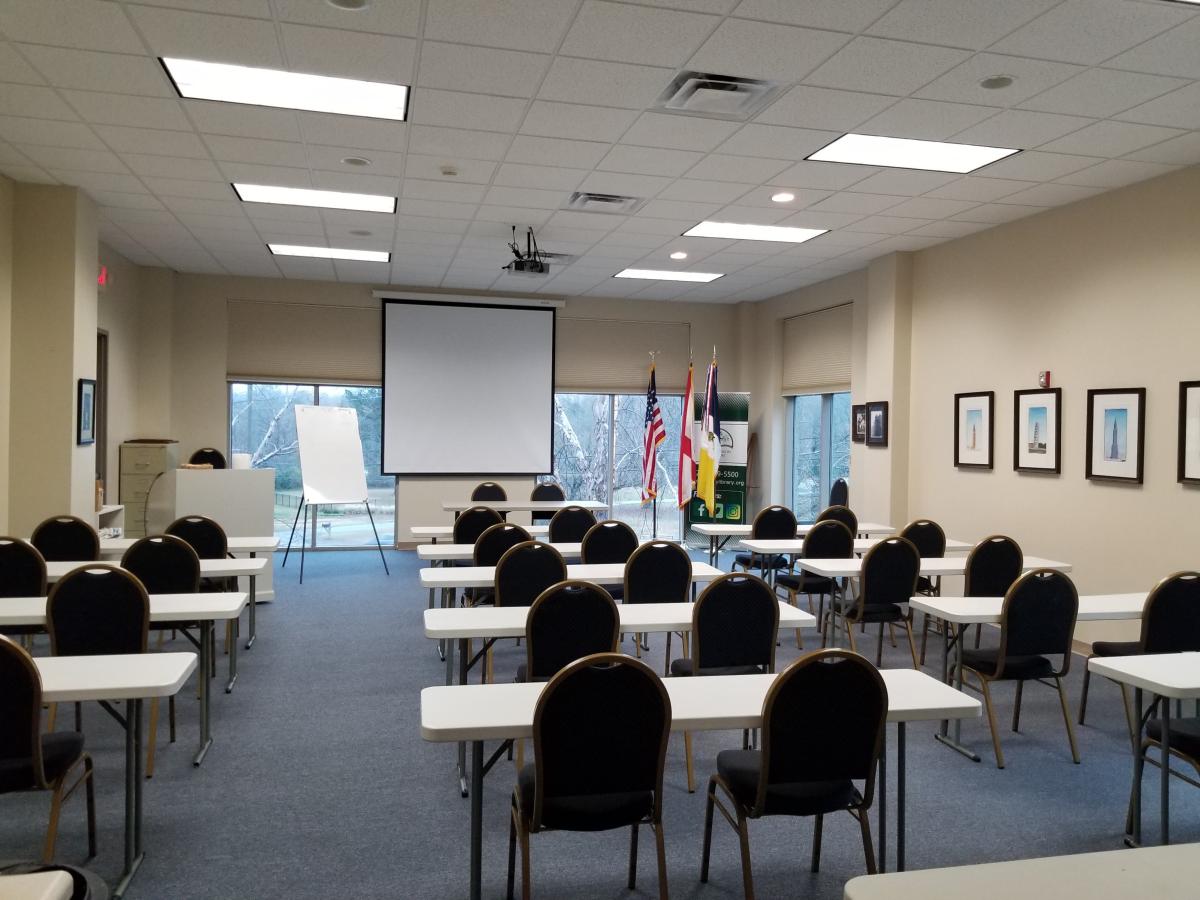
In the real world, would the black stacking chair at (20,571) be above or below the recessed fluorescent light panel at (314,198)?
below

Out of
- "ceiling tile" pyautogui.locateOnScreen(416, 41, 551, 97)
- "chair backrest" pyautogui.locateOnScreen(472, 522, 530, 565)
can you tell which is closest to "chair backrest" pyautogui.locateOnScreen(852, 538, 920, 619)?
"chair backrest" pyautogui.locateOnScreen(472, 522, 530, 565)

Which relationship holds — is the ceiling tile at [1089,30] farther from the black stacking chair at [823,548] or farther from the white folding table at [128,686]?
the white folding table at [128,686]

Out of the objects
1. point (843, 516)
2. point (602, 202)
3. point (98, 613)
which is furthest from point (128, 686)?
point (843, 516)

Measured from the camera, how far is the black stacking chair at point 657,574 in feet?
16.3

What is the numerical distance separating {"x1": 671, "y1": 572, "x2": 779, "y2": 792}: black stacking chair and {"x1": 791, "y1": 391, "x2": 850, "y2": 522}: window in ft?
22.3

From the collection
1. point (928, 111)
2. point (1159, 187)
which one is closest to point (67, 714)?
point (928, 111)

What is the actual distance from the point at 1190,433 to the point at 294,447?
9.68 meters

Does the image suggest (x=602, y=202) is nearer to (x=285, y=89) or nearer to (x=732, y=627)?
(x=285, y=89)

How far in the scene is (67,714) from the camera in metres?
4.83

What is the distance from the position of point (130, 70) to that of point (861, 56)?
12.1 ft

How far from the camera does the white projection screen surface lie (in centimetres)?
1113

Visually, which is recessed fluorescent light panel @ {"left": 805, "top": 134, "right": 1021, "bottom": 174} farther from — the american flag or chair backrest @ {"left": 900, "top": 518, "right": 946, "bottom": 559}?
the american flag

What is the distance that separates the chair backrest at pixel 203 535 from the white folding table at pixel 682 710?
12.0 feet

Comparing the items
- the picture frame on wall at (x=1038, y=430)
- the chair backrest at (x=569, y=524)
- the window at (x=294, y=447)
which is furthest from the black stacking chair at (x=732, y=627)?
the window at (x=294, y=447)
